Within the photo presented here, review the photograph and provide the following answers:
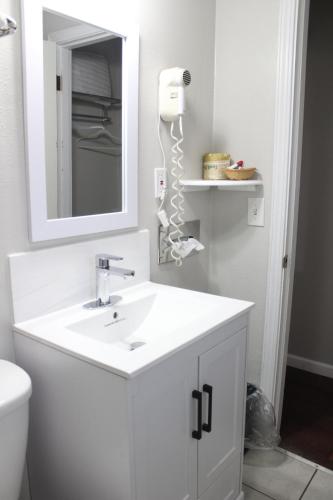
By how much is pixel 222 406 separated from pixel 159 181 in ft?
2.82

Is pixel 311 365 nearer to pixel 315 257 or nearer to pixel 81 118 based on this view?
pixel 315 257

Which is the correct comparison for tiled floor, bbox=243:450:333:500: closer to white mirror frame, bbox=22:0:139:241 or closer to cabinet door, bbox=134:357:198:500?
cabinet door, bbox=134:357:198:500

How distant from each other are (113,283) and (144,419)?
1.91 ft

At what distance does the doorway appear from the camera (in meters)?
2.34

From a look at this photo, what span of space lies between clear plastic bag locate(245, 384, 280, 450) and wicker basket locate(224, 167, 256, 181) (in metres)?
0.95

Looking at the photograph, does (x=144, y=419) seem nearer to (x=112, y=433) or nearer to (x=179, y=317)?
(x=112, y=433)

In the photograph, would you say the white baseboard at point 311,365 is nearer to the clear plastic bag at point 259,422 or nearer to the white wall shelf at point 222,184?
the clear plastic bag at point 259,422

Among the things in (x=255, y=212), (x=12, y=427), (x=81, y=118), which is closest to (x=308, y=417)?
(x=255, y=212)

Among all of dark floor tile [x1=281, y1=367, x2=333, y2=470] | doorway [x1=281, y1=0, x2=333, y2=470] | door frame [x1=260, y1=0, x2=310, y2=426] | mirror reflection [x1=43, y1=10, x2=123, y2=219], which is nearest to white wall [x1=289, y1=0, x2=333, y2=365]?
doorway [x1=281, y1=0, x2=333, y2=470]

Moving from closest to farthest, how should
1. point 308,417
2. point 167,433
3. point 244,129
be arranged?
1. point 167,433
2. point 244,129
3. point 308,417

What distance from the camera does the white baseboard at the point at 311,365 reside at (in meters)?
2.62

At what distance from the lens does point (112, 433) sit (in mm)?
1005

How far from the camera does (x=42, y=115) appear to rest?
1.19 metres

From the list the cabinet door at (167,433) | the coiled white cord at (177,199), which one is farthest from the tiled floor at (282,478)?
the coiled white cord at (177,199)
